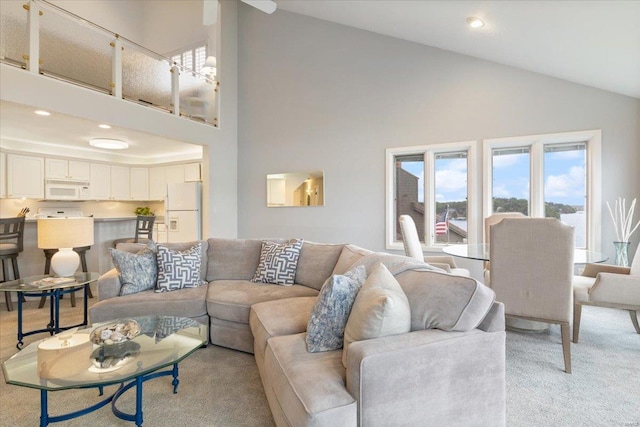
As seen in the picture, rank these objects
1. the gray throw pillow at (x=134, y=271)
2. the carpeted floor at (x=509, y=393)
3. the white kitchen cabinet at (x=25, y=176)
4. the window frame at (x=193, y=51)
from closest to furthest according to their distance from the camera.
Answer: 1. the carpeted floor at (x=509, y=393)
2. the gray throw pillow at (x=134, y=271)
3. the white kitchen cabinet at (x=25, y=176)
4. the window frame at (x=193, y=51)

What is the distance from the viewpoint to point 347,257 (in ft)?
8.85

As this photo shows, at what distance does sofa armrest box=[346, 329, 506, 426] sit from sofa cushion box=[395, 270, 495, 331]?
2.1 inches

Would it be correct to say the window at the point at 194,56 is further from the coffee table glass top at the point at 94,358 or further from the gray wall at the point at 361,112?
the coffee table glass top at the point at 94,358

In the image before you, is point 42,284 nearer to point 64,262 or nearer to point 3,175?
point 64,262

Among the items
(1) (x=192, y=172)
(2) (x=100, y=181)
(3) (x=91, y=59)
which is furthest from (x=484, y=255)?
(2) (x=100, y=181)

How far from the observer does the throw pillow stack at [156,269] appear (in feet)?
9.30

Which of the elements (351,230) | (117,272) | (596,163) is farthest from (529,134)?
(117,272)

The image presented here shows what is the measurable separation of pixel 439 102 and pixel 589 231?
2482mm

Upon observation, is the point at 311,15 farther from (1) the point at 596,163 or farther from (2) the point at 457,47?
(1) the point at 596,163

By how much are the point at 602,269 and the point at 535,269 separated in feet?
4.59

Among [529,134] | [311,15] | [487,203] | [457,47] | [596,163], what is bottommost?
[487,203]

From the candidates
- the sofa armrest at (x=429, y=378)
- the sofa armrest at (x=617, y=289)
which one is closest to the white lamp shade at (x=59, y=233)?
the sofa armrest at (x=429, y=378)

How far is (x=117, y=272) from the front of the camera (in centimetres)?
289

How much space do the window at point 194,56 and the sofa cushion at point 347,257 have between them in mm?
5501
